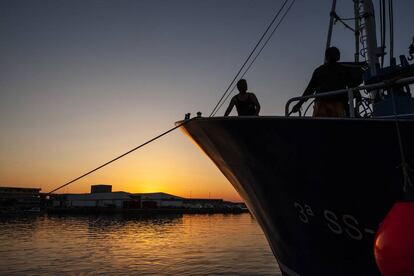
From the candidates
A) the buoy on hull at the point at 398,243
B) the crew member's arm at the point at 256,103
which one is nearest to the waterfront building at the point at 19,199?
the crew member's arm at the point at 256,103

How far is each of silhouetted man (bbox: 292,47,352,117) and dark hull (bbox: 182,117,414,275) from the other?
3.39 ft

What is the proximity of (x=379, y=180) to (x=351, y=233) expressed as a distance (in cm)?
81

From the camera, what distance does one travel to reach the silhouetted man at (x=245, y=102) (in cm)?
622

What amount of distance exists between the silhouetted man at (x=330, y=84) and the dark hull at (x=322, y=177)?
3.39 feet

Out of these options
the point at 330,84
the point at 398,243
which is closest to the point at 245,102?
the point at 330,84

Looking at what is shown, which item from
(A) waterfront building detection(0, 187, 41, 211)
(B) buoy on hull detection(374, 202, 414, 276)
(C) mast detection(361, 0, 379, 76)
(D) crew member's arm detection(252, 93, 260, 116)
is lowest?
(A) waterfront building detection(0, 187, 41, 211)

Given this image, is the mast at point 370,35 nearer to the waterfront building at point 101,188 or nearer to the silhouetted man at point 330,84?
the silhouetted man at point 330,84

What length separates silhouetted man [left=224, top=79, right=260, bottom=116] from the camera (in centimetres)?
622

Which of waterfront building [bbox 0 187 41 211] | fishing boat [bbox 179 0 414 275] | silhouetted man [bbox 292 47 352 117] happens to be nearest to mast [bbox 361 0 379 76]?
fishing boat [bbox 179 0 414 275]

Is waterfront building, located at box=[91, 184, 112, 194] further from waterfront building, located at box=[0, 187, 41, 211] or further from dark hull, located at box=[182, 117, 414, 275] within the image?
dark hull, located at box=[182, 117, 414, 275]

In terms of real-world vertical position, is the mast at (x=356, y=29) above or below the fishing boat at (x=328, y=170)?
above

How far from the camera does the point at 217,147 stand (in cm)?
588

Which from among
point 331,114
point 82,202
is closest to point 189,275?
point 331,114

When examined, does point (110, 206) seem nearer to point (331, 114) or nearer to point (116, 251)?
point (116, 251)
